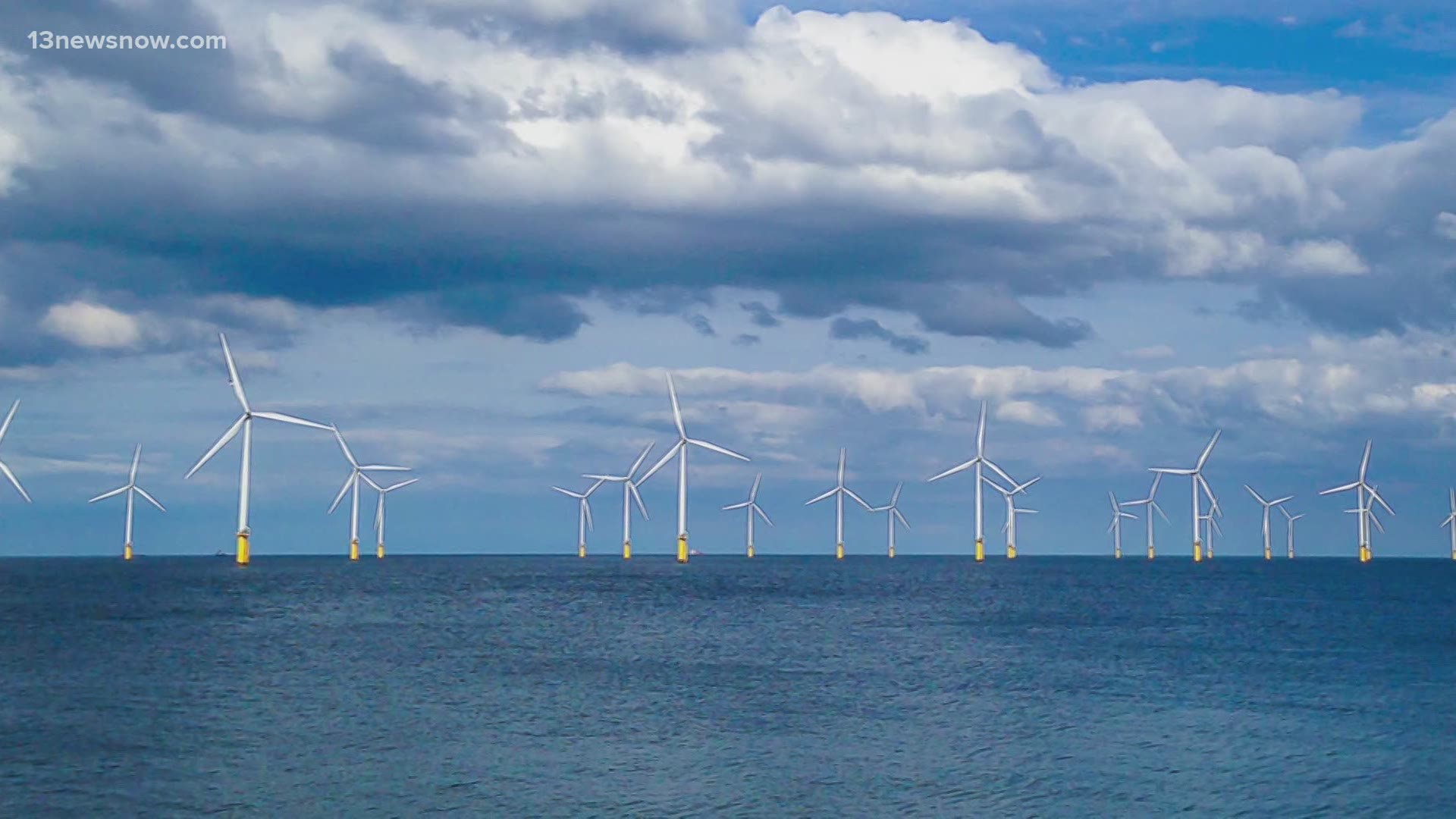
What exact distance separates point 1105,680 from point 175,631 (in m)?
58.9

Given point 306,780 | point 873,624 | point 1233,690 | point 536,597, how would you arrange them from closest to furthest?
1. point 306,780
2. point 1233,690
3. point 873,624
4. point 536,597

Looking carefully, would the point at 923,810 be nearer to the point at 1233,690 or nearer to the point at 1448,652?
the point at 1233,690

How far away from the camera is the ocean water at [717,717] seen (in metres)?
38.8

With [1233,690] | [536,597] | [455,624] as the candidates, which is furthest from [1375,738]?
[536,597]

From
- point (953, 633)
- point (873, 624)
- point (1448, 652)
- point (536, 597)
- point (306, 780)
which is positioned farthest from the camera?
point (536, 597)

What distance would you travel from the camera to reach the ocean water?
38.8 m

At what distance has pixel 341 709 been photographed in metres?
54.1

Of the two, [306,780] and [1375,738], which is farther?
[1375,738]

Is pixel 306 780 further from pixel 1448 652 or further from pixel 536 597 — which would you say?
pixel 536 597

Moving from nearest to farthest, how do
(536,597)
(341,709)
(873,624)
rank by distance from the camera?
(341,709)
(873,624)
(536,597)

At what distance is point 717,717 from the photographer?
53.1 m

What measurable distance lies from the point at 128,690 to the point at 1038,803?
39341 millimetres

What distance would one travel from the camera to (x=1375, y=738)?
1967 inches

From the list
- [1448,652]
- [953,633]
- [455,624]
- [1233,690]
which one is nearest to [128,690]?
[455,624]
